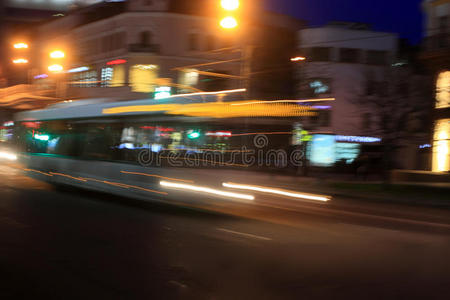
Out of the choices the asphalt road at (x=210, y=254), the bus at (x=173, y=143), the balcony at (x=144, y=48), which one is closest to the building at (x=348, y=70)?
the balcony at (x=144, y=48)

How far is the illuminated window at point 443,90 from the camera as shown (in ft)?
77.8

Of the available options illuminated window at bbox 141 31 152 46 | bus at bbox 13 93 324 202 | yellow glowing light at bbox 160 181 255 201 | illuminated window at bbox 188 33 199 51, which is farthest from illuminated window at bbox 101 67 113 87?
yellow glowing light at bbox 160 181 255 201

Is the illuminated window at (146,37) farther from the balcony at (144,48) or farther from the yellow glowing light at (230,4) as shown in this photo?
the yellow glowing light at (230,4)

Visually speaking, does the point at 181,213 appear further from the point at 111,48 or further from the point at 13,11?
the point at 13,11

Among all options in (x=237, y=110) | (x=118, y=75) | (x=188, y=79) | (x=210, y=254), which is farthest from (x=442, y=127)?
(x=118, y=75)

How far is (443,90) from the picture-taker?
23.1 m

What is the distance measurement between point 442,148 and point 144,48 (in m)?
21.6

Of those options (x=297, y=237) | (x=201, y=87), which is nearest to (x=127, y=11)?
(x=201, y=87)

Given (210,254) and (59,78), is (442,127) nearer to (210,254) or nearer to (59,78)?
(210,254)

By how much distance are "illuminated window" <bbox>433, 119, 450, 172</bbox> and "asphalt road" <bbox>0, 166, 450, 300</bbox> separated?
50.3ft

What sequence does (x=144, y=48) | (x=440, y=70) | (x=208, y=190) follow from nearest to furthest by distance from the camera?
(x=208, y=190) → (x=440, y=70) → (x=144, y=48)

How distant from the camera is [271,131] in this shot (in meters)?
9.40

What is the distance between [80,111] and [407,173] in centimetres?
1690

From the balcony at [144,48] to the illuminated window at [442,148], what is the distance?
2014 cm
